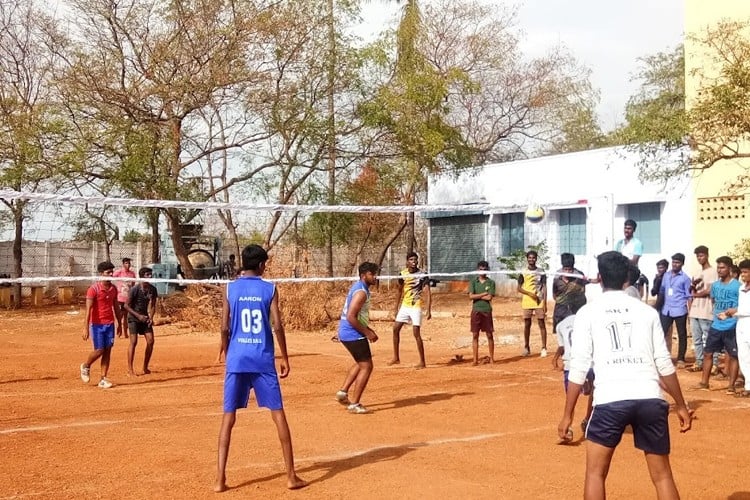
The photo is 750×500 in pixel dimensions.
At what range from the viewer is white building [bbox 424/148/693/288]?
26016 millimetres

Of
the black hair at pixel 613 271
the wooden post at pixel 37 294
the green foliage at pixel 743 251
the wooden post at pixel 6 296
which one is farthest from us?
the wooden post at pixel 37 294

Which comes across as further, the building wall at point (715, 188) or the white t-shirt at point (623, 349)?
the building wall at point (715, 188)

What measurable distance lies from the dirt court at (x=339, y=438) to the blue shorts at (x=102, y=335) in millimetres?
697

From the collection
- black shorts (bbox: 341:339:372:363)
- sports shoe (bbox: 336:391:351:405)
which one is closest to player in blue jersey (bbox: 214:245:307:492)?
black shorts (bbox: 341:339:372:363)

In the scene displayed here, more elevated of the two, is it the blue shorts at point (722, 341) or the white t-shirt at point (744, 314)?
the white t-shirt at point (744, 314)

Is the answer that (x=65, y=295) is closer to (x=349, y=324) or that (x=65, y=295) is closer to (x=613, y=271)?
(x=349, y=324)

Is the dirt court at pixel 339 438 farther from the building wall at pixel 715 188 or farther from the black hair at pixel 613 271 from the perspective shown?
the building wall at pixel 715 188

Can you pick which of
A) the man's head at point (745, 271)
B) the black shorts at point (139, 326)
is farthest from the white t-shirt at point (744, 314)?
the black shorts at point (139, 326)

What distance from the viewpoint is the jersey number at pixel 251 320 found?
7.08 meters

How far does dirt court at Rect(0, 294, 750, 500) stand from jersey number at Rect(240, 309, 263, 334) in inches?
48.5

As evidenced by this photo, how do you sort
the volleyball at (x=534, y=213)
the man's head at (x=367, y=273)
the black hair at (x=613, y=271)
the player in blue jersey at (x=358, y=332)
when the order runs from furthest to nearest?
the volleyball at (x=534, y=213) → the man's head at (x=367, y=273) → the player in blue jersey at (x=358, y=332) → the black hair at (x=613, y=271)

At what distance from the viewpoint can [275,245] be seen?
23047 mm

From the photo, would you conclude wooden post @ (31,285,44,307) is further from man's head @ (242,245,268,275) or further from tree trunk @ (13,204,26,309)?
man's head @ (242,245,268,275)

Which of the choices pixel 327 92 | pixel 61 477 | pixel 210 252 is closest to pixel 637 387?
pixel 61 477
